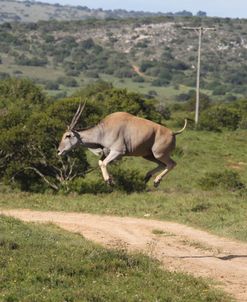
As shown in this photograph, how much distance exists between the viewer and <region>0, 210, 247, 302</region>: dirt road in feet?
44.3

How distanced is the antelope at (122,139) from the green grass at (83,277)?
1408 millimetres

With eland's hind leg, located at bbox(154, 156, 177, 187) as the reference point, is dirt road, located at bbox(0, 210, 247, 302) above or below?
below

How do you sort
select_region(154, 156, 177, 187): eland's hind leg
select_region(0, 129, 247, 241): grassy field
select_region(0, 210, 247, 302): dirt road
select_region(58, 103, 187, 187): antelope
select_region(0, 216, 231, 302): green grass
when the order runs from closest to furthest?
1. select_region(0, 216, 231, 302): green grass
2. select_region(58, 103, 187, 187): antelope
3. select_region(154, 156, 177, 187): eland's hind leg
4. select_region(0, 210, 247, 302): dirt road
5. select_region(0, 129, 247, 241): grassy field

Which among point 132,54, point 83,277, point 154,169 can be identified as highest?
point 154,169

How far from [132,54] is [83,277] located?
126158 millimetres

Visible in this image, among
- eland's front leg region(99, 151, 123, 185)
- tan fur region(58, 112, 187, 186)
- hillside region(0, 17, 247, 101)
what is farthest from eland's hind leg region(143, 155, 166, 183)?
hillside region(0, 17, 247, 101)

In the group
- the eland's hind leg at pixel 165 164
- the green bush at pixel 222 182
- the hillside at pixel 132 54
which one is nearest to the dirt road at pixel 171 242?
the eland's hind leg at pixel 165 164

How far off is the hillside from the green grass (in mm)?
84463

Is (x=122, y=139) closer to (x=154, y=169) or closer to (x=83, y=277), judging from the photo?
(x=154, y=169)

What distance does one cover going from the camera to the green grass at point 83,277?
1081 cm

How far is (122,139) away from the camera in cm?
1226

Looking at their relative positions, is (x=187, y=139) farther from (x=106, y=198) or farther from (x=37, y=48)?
(x=37, y=48)

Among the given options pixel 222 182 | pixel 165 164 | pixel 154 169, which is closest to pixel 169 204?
pixel 222 182

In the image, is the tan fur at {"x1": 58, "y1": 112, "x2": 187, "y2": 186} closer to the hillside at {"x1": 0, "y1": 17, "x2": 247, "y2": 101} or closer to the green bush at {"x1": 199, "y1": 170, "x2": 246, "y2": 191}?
the green bush at {"x1": 199, "y1": 170, "x2": 246, "y2": 191}
